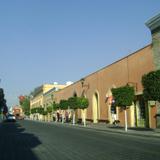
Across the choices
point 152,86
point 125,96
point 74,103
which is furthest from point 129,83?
point 74,103

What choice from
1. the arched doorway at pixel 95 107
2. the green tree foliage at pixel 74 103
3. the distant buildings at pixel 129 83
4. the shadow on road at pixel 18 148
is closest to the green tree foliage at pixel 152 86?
the distant buildings at pixel 129 83

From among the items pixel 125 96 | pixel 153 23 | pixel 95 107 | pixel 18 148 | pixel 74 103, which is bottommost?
pixel 18 148

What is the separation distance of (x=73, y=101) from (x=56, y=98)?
137 feet

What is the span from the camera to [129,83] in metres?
44.2

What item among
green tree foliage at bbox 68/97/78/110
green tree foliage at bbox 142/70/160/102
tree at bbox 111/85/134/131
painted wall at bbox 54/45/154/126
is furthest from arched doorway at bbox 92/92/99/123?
green tree foliage at bbox 142/70/160/102

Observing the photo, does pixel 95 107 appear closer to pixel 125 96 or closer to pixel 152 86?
pixel 125 96

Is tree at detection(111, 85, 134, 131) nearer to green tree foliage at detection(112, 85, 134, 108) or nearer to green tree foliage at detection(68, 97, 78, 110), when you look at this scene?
green tree foliage at detection(112, 85, 134, 108)

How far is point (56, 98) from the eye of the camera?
100375 mm

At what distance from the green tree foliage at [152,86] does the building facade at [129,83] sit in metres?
7.24

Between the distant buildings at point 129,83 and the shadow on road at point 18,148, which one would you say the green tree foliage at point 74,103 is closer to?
the distant buildings at point 129,83

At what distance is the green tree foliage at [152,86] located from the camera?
2998cm

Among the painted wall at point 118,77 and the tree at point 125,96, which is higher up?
the painted wall at point 118,77

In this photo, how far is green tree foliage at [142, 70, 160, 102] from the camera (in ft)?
98.4

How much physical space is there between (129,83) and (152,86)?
13.9 m
